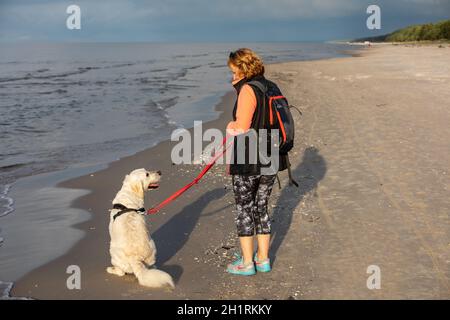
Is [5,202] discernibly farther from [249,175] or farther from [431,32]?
[431,32]

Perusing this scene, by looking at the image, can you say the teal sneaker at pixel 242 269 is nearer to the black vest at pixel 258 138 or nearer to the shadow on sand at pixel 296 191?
the shadow on sand at pixel 296 191

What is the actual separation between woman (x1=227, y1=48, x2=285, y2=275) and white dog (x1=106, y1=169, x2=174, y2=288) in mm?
879

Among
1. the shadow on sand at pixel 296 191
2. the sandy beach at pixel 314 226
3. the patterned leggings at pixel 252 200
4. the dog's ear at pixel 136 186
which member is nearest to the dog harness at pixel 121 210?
the dog's ear at pixel 136 186

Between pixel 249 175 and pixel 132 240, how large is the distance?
1306 mm

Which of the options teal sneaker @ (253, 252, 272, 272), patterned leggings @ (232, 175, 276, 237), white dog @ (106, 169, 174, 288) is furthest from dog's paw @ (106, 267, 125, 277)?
teal sneaker @ (253, 252, 272, 272)

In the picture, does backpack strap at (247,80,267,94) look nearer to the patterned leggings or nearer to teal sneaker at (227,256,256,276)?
the patterned leggings

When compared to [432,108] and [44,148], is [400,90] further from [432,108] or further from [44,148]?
[44,148]

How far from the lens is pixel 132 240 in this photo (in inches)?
194

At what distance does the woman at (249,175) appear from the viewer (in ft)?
15.1

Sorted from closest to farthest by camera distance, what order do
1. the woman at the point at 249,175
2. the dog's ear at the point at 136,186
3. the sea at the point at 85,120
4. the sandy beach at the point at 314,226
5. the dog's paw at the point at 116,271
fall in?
the woman at the point at 249,175
the sandy beach at the point at 314,226
the dog's paw at the point at 116,271
the dog's ear at the point at 136,186
the sea at the point at 85,120

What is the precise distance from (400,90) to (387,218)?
43.9 ft

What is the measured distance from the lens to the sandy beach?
4.84 meters

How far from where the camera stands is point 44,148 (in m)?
12.6
